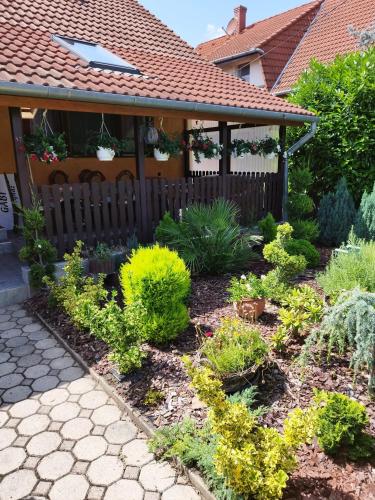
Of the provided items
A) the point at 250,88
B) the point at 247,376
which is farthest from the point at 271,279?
the point at 250,88

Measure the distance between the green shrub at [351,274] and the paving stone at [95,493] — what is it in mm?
2660

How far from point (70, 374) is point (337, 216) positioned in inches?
235

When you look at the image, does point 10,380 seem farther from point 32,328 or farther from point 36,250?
point 36,250

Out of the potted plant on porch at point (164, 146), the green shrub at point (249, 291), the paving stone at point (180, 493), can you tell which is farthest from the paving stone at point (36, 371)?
the potted plant on porch at point (164, 146)

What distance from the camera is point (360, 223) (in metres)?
6.82

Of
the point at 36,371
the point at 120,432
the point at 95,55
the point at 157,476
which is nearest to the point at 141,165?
the point at 95,55

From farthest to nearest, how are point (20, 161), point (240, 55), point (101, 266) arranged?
point (240, 55) → point (101, 266) → point (20, 161)

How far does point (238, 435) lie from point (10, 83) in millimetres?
4521

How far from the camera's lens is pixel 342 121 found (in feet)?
25.6


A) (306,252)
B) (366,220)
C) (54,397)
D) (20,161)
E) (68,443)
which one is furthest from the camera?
(366,220)

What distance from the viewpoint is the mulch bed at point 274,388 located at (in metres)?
2.00

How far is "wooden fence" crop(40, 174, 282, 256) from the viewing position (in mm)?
5406

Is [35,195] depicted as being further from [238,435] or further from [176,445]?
[238,435]

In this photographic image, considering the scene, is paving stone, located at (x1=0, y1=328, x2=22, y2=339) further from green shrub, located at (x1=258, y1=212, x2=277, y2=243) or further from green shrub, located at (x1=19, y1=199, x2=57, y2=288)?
green shrub, located at (x1=258, y1=212, x2=277, y2=243)
